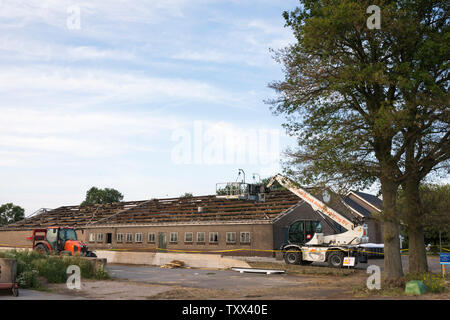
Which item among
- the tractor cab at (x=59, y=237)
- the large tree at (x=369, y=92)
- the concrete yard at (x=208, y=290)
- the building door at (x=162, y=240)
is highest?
the large tree at (x=369, y=92)

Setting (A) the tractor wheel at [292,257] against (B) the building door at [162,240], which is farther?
(B) the building door at [162,240]

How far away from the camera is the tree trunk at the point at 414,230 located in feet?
66.9

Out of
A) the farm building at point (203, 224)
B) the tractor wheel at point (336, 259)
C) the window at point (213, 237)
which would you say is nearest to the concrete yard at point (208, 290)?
the tractor wheel at point (336, 259)

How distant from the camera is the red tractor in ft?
96.0

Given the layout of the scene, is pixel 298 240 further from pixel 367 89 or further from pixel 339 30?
pixel 339 30

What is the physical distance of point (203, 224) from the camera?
43562 millimetres

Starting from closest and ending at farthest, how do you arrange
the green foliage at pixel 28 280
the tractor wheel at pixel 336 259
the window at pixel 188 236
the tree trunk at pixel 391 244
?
the green foliage at pixel 28 280 → the tree trunk at pixel 391 244 → the tractor wheel at pixel 336 259 → the window at pixel 188 236

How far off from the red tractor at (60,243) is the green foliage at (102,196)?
7767cm

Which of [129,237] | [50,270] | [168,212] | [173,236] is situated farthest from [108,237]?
[50,270]

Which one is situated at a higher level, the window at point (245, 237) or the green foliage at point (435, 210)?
the green foliage at point (435, 210)

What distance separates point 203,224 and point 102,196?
232ft

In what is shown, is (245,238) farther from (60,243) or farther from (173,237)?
(60,243)

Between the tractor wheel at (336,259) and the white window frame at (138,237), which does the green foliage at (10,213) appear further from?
the tractor wheel at (336,259)
